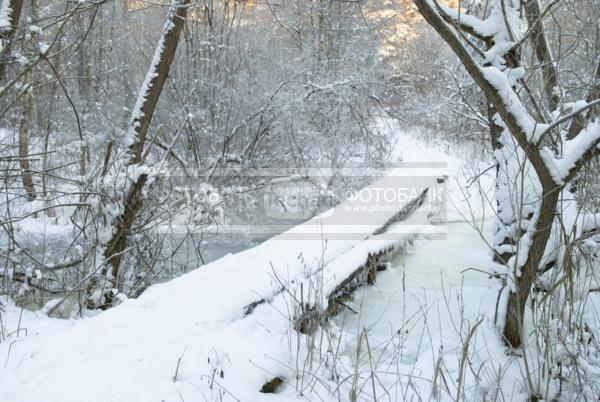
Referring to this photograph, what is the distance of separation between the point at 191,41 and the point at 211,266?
546 centimetres

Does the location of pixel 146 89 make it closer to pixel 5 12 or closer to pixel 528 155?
pixel 5 12

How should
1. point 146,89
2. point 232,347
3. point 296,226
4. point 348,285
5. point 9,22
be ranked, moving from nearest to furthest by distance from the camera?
point 232,347 → point 9,22 → point 348,285 → point 146,89 → point 296,226

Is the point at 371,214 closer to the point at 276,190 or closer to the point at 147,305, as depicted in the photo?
the point at 276,190

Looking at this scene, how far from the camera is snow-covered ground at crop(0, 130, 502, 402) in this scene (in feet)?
7.76

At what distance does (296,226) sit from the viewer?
5.91 metres

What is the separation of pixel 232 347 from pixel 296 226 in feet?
10.3

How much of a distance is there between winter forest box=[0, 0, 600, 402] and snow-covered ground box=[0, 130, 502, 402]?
0.06 ft

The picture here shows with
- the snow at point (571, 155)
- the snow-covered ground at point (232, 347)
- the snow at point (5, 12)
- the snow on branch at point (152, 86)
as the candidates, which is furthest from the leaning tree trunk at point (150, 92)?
the snow at point (571, 155)

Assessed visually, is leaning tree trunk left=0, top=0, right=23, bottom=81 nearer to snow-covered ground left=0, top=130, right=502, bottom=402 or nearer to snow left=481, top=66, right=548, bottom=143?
snow-covered ground left=0, top=130, right=502, bottom=402

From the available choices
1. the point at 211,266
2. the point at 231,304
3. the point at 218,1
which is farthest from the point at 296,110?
the point at 231,304

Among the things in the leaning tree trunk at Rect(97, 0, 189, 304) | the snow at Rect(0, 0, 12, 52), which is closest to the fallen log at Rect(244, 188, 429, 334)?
the leaning tree trunk at Rect(97, 0, 189, 304)

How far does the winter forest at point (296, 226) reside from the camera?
2.60 m

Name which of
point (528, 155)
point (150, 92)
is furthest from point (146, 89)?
point (528, 155)

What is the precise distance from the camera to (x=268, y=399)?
8.26ft
